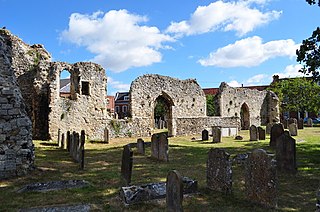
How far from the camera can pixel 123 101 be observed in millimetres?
64062

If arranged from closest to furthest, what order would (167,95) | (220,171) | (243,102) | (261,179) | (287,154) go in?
(261,179) < (220,171) < (287,154) < (167,95) < (243,102)

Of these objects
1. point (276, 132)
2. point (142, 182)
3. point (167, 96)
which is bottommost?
point (142, 182)

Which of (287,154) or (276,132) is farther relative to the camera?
(276,132)

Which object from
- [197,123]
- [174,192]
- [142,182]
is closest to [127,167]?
[142,182]

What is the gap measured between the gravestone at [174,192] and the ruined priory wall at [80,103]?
47.4 ft

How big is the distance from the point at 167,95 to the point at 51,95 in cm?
993

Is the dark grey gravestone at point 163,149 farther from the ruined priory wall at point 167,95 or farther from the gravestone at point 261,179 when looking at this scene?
the ruined priory wall at point 167,95

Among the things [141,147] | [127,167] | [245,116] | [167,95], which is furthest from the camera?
[245,116]

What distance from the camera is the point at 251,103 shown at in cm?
3303

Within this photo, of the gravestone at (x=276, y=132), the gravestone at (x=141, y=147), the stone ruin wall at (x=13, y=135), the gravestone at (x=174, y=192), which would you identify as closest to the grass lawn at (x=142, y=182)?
the stone ruin wall at (x=13, y=135)

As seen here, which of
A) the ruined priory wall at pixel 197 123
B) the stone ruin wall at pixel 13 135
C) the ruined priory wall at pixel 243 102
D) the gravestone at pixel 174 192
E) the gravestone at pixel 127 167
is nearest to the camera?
the gravestone at pixel 174 192

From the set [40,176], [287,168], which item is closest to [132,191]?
[40,176]

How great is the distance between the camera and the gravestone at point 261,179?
202 inches

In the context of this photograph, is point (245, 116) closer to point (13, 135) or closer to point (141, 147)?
point (141, 147)
